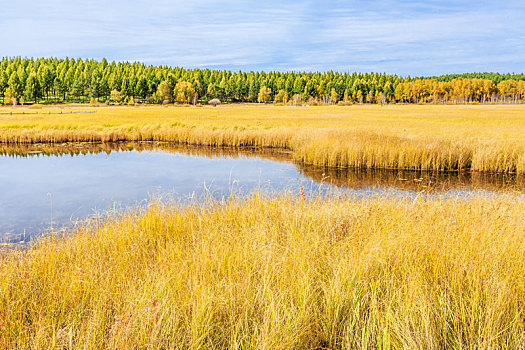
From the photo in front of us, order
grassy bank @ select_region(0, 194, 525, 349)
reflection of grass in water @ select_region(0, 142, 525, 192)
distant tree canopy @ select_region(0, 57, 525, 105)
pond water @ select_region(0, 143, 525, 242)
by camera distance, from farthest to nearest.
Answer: distant tree canopy @ select_region(0, 57, 525, 105), reflection of grass in water @ select_region(0, 142, 525, 192), pond water @ select_region(0, 143, 525, 242), grassy bank @ select_region(0, 194, 525, 349)

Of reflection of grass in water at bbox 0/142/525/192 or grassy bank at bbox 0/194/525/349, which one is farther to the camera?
reflection of grass in water at bbox 0/142/525/192

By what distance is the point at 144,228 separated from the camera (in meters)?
6.22

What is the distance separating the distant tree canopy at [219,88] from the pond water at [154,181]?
96101 mm

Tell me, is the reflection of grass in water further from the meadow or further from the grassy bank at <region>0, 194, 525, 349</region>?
the grassy bank at <region>0, 194, 525, 349</region>

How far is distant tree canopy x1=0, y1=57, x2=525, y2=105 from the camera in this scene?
114 m

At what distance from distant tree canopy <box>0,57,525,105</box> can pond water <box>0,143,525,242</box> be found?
96101 mm

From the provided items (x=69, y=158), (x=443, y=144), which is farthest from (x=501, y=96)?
(x=69, y=158)

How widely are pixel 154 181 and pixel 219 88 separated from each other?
413 feet

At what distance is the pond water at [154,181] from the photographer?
33.7ft

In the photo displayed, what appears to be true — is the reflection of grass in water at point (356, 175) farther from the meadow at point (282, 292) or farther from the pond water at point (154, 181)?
the meadow at point (282, 292)

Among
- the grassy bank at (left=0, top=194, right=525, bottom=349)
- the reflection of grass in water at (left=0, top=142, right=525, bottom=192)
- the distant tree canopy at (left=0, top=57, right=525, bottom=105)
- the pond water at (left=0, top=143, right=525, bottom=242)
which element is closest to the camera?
the grassy bank at (left=0, top=194, right=525, bottom=349)

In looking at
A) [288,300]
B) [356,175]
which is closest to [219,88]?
[356,175]

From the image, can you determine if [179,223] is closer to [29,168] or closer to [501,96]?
[29,168]

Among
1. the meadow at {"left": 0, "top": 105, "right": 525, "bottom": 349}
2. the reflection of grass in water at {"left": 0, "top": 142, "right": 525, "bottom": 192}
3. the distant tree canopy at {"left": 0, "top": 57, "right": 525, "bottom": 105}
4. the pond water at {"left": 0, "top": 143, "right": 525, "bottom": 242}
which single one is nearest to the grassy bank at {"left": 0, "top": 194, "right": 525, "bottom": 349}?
the meadow at {"left": 0, "top": 105, "right": 525, "bottom": 349}
